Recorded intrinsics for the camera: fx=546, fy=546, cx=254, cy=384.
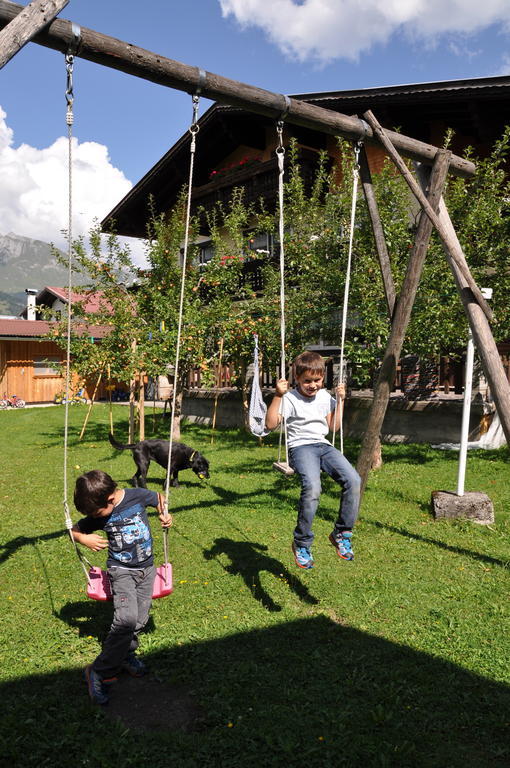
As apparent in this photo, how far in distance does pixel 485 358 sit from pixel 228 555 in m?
3.37

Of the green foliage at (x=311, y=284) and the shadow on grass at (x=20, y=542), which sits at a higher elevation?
the green foliage at (x=311, y=284)

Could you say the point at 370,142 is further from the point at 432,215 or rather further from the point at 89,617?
the point at 89,617

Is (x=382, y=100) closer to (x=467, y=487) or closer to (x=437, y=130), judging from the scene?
(x=437, y=130)

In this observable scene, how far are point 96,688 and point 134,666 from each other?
1.20 feet

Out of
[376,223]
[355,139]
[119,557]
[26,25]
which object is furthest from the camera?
[376,223]

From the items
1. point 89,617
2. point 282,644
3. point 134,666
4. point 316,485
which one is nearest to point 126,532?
point 134,666

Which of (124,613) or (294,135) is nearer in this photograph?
(124,613)

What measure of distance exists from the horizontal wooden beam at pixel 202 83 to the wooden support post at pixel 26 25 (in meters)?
0.09

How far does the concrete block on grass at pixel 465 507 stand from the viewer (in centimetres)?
712

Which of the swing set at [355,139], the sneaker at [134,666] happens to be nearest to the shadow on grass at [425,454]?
the swing set at [355,139]

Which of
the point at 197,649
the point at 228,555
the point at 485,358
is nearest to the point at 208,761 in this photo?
the point at 197,649

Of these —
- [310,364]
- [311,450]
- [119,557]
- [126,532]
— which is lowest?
[119,557]

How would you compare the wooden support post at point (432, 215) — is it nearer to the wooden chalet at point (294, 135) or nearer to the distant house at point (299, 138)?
the wooden chalet at point (294, 135)

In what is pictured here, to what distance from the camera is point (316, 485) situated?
15.1 ft
